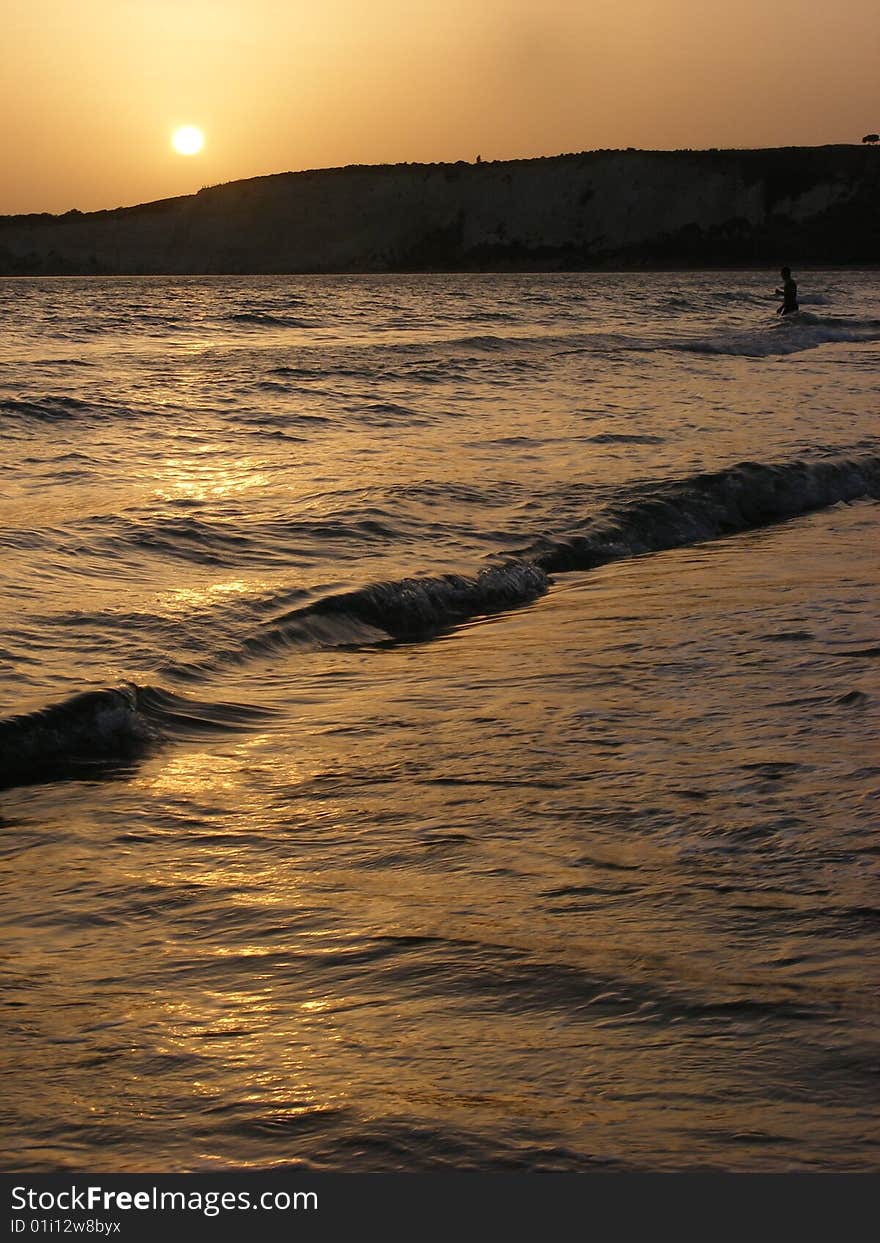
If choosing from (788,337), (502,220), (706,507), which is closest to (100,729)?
(706,507)

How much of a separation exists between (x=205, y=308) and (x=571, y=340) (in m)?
23.0

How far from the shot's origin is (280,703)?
5.84 metres

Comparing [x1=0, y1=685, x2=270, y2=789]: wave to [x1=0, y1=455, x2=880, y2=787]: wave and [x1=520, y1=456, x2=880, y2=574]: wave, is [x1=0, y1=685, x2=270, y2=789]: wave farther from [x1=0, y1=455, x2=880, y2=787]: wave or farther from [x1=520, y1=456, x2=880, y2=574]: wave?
[x1=520, y1=456, x2=880, y2=574]: wave

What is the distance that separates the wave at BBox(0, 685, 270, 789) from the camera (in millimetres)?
5047

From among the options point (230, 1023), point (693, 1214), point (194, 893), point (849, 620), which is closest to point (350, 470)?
point (849, 620)

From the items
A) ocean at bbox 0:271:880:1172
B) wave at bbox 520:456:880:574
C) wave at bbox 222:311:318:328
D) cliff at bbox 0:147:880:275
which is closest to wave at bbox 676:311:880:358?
wave at bbox 222:311:318:328

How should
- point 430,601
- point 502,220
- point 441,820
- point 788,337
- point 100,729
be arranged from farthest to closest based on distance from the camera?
1. point 502,220
2. point 788,337
3. point 430,601
4. point 100,729
5. point 441,820

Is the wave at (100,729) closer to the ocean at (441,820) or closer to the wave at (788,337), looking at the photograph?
the ocean at (441,820)

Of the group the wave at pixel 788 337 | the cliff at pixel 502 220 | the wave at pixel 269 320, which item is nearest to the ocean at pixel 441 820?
the wave at pixel 788 337

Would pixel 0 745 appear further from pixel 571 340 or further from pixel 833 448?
pixel 571 340

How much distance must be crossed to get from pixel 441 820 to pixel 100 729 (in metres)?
1.70

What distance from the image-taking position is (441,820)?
4.28m

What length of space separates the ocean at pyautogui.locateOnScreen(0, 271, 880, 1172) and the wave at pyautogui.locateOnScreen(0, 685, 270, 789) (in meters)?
0.02

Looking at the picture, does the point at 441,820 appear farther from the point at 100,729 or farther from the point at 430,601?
the point at 430,601
